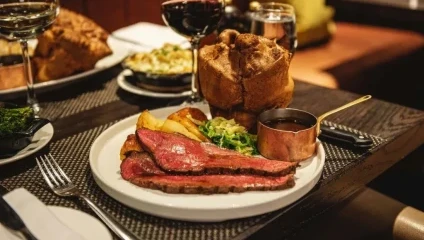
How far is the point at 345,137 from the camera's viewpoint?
1344 mm

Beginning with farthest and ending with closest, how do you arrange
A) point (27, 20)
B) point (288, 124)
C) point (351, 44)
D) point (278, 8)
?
point (351, 44)
point (278, 8)
point (27, 20)
point (288, 124)

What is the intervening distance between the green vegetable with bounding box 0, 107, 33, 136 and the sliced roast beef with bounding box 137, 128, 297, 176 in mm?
320

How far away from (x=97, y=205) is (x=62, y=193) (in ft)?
0.35

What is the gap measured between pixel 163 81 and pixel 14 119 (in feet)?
1.92

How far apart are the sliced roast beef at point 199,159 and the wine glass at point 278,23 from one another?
27.0 inches

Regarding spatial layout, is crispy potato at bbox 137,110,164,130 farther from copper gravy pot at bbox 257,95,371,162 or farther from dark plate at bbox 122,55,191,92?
dark plate at bbox 122,55,191,92

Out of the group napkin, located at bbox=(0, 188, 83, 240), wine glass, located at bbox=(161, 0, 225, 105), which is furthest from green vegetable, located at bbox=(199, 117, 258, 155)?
napkin, located at bbox=(0, 188, 83, 240)

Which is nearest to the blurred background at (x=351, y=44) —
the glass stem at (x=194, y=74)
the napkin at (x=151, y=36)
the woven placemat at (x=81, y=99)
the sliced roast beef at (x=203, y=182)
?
the napkin at (x=151, y=36)

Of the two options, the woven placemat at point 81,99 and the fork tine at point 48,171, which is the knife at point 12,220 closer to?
the fork tine at point 48,171

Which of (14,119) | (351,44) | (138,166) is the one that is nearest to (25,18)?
(14,119)

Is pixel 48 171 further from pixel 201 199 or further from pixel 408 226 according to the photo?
pixel 408 226

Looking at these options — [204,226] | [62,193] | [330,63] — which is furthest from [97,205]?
[330,63]

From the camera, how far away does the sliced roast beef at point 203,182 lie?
103 cm

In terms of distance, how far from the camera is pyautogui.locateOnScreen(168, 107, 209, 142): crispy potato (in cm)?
128
